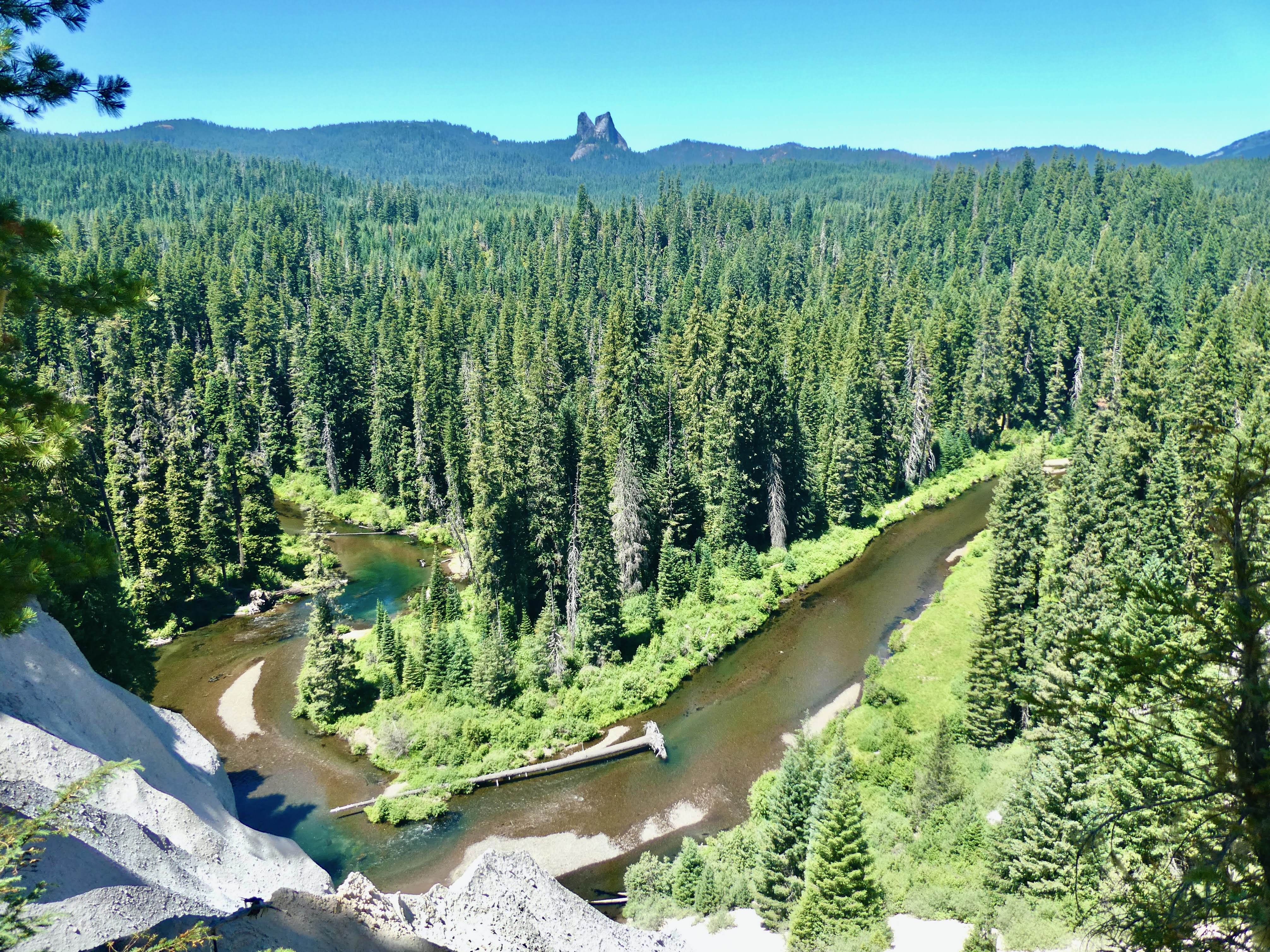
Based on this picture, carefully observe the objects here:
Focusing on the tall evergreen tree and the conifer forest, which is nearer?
the conifer forest

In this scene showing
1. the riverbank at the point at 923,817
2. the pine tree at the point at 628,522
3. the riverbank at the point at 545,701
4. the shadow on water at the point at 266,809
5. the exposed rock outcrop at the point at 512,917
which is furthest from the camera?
the pine tree at the point at 628,522

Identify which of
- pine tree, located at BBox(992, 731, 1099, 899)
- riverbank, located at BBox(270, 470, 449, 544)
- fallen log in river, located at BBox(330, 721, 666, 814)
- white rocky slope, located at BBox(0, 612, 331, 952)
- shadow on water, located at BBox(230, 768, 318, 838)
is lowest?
shadow on water, located at BBox(230, 768, 318, 838)

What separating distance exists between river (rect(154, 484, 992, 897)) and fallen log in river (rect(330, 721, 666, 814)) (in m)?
0.38

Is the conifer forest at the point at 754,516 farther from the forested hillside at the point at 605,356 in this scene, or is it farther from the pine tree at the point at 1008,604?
the forested hillside at the point at 605,356

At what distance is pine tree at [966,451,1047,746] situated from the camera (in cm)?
2958

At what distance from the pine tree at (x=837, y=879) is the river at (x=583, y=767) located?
9046 mm

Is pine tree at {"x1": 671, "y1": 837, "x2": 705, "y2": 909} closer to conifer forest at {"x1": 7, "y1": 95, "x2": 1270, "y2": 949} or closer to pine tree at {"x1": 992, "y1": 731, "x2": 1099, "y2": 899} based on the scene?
conifer forest at {"x1": 7, "y1": 95, "x2": 1270, "y2": 949}

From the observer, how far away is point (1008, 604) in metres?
31.2

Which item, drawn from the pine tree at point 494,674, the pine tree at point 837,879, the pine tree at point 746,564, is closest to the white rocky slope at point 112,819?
the pine tree at point 837,879

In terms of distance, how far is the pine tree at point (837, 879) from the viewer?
19219 millimetres

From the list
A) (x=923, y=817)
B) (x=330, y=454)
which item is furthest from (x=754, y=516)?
Answer: (x=330, y=454)

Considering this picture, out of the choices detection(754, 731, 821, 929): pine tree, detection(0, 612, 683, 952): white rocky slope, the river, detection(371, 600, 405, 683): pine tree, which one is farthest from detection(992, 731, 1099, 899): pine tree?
detection(371, 600, 405, 683): pine tree

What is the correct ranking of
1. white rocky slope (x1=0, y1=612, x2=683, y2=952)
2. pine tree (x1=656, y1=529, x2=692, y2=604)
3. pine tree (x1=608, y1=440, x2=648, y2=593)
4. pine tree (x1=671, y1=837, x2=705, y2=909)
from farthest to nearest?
pine tree (x1=656, y1=529, x2=692, y2=604) → pine tree (x1=608, y1=440, x2=648, y2=593) → pine tree (x1=671, y1=837, x2=705, y2=909) → white rocky slope (x1=0, y1=612, x2=683, y2=952)

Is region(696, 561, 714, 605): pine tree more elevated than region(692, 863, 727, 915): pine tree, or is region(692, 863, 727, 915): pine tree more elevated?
region(696, 561, 714, 605): pine tree
